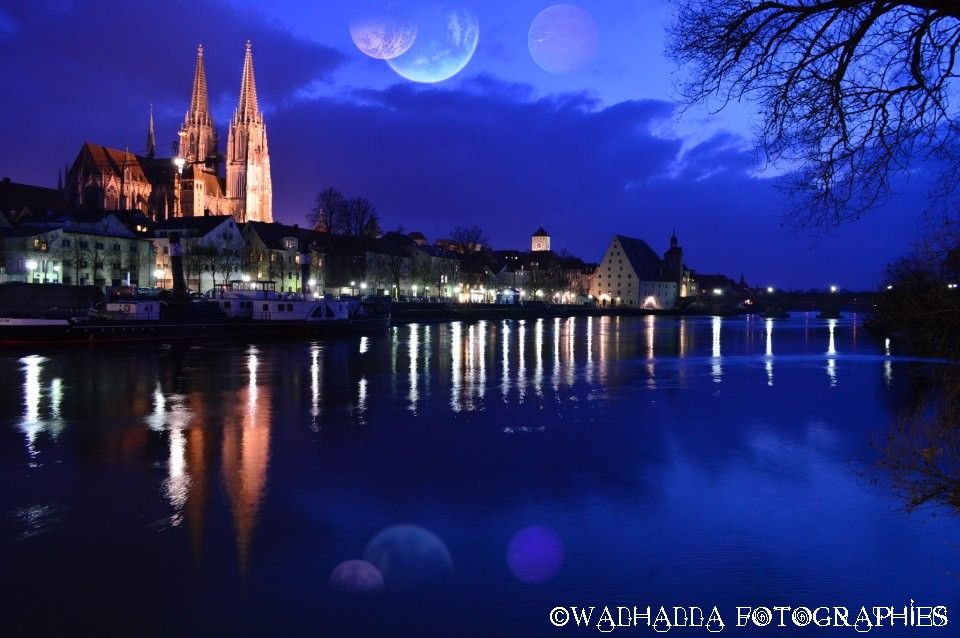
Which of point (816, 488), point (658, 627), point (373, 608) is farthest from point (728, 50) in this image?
point (816, 488)

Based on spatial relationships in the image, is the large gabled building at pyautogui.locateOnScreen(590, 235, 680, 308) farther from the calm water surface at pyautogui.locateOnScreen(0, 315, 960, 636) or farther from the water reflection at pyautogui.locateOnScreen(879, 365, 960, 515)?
the calm water surface at pyautogui.locateOnScreen(0, 315, 960, 636)

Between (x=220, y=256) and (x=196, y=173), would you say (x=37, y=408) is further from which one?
(x=196, y=173)

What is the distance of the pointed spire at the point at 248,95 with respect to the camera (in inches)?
6142

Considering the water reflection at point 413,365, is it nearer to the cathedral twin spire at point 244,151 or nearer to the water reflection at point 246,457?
the water reflection at point 246,457

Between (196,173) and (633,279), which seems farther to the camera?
(633,279)

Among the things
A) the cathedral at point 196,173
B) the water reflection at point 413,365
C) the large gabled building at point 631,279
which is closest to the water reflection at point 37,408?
the water reflection at point 413,365

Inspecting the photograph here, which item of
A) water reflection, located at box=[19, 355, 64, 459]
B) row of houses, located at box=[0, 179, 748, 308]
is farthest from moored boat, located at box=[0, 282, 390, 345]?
water reflection, located at box=[19, 355, 64, 459]

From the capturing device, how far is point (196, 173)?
143 meters

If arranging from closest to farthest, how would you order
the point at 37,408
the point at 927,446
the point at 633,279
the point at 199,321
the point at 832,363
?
the point at 927,446 < the point at 37,408 < the point at 832,363 < the point at 199,321 < the point at 633,279

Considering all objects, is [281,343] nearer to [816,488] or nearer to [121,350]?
[121,350]

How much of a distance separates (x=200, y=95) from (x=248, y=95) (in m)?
17.5

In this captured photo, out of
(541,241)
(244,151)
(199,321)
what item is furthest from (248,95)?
(199,321)

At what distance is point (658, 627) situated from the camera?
23.6 ft

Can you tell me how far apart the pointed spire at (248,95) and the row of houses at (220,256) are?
58168 mm
